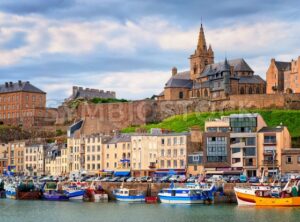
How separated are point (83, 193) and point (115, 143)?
54.6ft

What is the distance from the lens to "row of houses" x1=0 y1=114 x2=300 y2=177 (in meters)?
83.3

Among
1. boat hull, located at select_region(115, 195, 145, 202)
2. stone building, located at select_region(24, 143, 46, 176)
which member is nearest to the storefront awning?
boat hull, located at select_region(115, 195, 145, 202)

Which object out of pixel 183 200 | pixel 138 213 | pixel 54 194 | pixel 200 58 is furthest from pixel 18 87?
pixel 138 213

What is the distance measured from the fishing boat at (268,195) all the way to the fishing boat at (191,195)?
11.8ft

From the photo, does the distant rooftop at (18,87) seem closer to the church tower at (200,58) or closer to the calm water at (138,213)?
the church tower at (200,58)

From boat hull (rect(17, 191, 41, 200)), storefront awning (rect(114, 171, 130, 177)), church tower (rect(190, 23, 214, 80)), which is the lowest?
boat hull (rect(17, 191, 41, 200))

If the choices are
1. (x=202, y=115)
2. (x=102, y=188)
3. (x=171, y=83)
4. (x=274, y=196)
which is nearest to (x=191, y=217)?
(x=274, y=196)

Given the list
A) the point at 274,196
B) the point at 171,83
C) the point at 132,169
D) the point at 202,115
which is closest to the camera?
the point at 274,196

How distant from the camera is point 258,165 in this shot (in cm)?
8338

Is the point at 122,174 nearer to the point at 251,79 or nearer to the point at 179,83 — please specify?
the point at 251,79

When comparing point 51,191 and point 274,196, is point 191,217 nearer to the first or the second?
point 274,196

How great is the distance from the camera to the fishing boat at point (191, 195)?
2810 inches

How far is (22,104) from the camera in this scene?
145m

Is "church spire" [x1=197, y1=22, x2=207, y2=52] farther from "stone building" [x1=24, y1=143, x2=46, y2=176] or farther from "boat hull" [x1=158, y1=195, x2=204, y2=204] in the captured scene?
"boat hull" [x1=158, y1=195, x2=204, y2=204]
